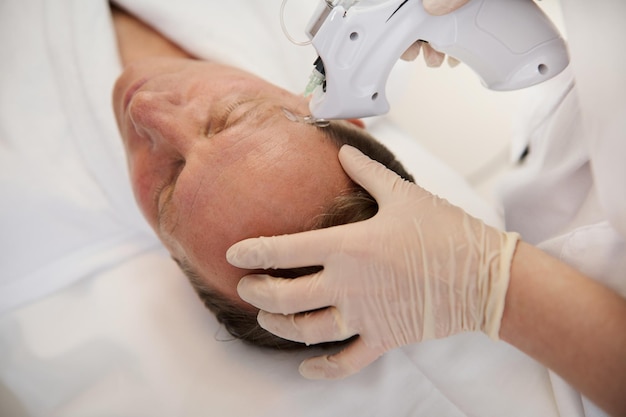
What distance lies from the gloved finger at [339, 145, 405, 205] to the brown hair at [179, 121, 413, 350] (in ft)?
0.12

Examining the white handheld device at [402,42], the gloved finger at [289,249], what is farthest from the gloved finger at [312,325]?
the white handheld device at [402,42]

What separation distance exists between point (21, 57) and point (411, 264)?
1.39 metres

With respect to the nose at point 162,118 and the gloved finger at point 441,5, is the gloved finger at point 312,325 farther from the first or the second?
the gloved finger at point 441,5

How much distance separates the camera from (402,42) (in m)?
0.95

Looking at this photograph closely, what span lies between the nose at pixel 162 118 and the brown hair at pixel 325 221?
0.27m

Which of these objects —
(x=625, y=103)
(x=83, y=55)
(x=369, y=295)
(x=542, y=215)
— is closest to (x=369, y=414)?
(x=369, y=295)

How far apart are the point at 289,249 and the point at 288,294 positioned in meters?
0.08

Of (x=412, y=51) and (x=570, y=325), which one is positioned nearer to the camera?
(x=570, y=325)

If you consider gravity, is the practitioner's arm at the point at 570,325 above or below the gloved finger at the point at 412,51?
below

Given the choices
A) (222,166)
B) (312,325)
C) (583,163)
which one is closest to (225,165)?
(222,166)

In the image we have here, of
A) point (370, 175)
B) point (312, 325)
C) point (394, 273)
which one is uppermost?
point (370, 175)

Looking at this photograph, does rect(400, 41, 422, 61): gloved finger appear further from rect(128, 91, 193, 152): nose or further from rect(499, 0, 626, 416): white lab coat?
rect(128, 91, 193, 152): nose

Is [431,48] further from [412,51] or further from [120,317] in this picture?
[120,317]

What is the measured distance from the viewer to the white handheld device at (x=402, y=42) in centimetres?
90
